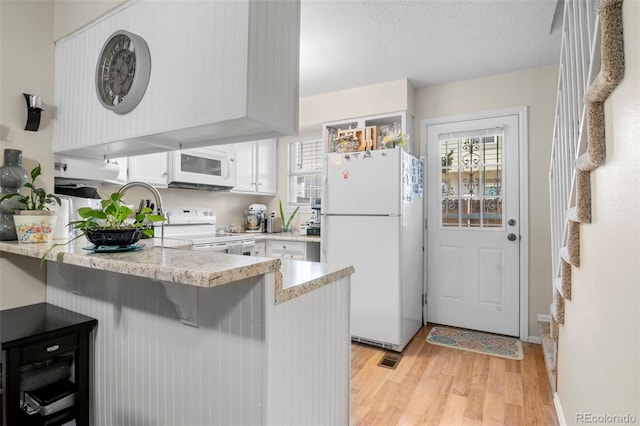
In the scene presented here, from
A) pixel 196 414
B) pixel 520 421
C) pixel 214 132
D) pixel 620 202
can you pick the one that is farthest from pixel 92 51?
pixel 520 421

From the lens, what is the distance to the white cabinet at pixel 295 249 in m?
3.54

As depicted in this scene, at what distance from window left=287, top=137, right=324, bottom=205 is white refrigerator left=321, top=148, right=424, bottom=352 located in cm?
108

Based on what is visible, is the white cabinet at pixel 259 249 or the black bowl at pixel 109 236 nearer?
the black bowl at pixel 109 236

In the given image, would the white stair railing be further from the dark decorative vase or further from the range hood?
the range hood

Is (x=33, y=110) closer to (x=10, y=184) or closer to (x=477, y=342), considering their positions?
(x=10, y=184)

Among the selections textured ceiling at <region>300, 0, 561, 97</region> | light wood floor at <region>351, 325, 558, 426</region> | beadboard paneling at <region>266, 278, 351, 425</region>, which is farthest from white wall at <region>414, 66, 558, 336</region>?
beadboard paneling at <region>266, 278, 351, 425</region>

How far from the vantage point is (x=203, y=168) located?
3410 mm

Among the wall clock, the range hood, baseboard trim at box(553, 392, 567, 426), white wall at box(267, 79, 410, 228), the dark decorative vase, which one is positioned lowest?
baseboard trim at box(553, 392, 567, 426)

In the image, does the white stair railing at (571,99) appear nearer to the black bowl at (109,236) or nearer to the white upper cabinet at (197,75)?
the white upper cabinet at (197,75)

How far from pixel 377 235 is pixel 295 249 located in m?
1.03

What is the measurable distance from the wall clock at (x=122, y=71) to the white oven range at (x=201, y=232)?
1707 mm

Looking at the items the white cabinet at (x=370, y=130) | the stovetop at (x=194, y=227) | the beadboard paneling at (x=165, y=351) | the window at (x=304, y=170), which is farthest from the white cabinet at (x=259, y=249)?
the beadboard paneling at (x=165, y=351)

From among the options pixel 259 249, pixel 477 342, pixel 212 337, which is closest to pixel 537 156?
pixel 477 342

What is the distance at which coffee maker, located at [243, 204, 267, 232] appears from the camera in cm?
426
